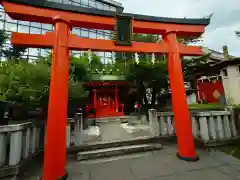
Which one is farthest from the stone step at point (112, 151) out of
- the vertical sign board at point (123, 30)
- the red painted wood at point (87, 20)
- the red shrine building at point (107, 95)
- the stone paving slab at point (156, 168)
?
the red shrine building at point (107, 95)

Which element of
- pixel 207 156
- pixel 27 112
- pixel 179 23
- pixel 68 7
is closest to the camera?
pixel 68 7

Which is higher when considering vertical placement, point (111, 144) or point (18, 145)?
point (18, 145)

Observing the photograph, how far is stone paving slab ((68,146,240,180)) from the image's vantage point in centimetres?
291

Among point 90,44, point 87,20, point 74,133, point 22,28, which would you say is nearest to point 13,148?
point 74,133

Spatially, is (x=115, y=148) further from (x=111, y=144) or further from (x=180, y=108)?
(x=180, y=108)

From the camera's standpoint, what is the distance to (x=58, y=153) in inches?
116

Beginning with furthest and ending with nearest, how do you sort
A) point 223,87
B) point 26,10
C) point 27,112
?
point 223,87, point 27,112, point 26,10

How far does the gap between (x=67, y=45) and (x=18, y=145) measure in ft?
8.13

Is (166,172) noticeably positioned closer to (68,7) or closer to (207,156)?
(207,156)

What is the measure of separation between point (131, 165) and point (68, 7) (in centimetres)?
420

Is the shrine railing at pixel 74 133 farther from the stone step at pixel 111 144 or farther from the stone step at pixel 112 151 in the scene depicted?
the stone step at pixel 112 151

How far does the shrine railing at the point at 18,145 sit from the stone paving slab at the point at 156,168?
1076 mm

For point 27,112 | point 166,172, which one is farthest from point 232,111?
point 27,112

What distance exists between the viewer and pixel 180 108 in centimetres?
385
